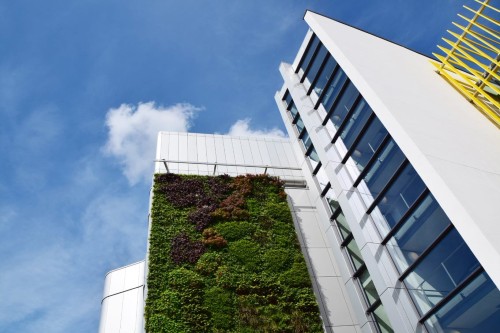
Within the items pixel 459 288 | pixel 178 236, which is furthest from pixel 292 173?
pixel 459 288

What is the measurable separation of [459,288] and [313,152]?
14101 mm

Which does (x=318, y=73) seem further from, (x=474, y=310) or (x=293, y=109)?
(x=474, y=310)

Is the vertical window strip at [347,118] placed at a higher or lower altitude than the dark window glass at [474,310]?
higher

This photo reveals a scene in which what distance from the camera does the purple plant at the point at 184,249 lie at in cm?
2272

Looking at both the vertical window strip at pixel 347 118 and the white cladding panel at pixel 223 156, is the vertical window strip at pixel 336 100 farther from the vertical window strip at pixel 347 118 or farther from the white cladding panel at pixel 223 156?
the white cladding panel at pixel 223 156

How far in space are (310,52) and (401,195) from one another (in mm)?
13174

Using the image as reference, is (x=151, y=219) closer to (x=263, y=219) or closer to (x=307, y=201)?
→ (x=263, y=219)

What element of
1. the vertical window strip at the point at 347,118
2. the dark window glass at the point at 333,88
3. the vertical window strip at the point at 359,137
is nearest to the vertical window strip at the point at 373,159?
the vertical window strip at the point at 359,137

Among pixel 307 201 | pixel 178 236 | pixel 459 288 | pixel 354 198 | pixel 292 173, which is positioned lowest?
pixel 459 288

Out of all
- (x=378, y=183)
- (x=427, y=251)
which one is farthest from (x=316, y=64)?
(x=427, y=251)

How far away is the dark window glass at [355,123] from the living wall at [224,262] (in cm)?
681

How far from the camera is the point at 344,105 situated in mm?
22922

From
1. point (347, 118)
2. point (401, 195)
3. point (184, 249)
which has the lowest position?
point (401, 195)

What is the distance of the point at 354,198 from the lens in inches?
810
